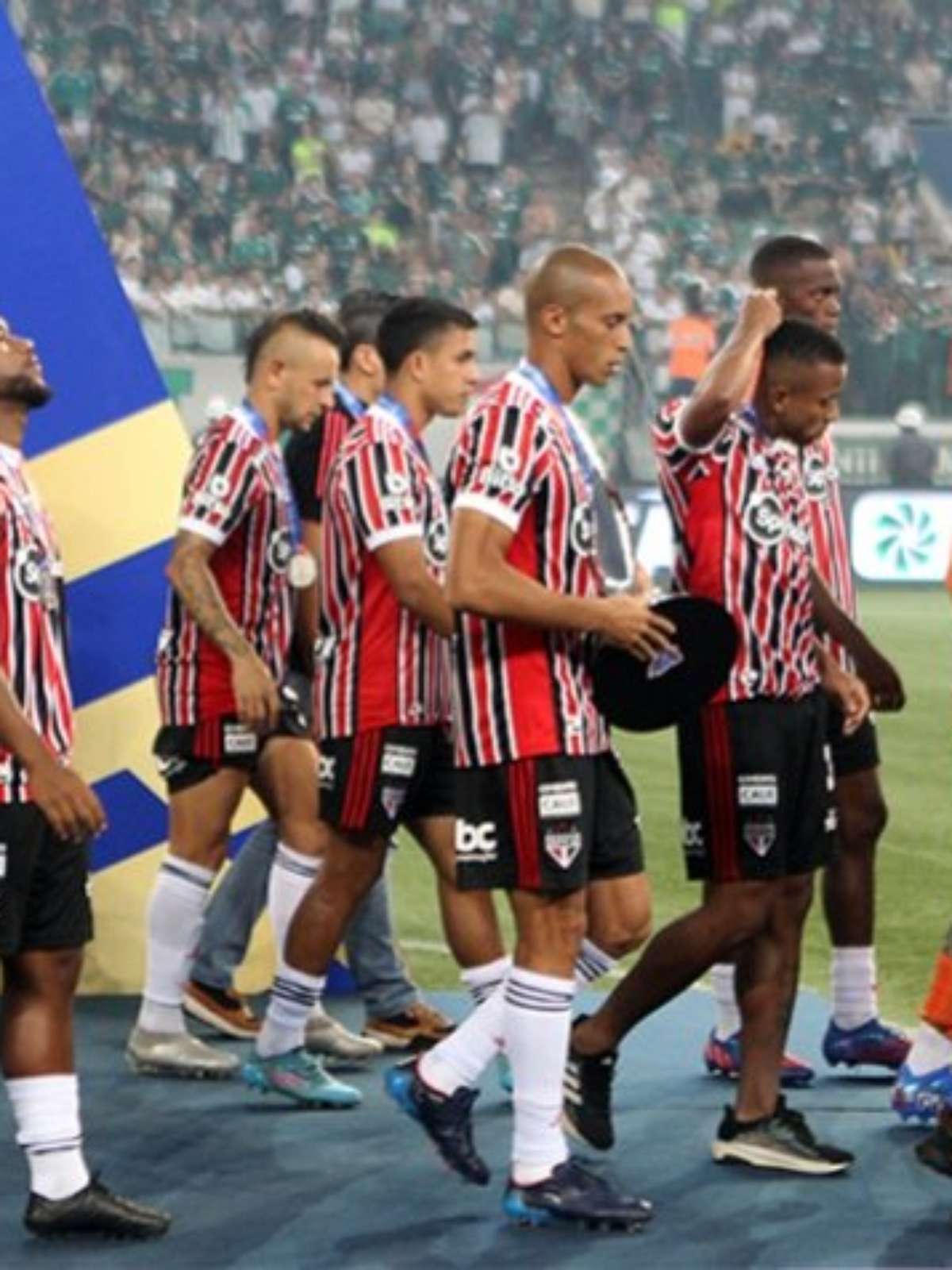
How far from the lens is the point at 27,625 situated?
4805 mm

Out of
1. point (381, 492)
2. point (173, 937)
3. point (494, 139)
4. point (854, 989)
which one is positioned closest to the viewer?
point (381, 492)

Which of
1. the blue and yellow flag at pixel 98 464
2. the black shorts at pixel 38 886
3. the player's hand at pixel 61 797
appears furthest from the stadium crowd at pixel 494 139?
the player's hand at pixel 61 797

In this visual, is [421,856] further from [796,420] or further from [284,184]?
[284,184]

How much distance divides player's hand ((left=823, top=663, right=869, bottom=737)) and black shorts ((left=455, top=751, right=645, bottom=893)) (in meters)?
0.76

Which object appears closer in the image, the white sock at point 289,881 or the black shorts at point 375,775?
the black shorts at point 375,775

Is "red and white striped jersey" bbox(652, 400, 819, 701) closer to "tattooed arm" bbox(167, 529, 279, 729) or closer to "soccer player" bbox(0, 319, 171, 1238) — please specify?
"tattooed arm" bbox(167, 529, 279, 729)

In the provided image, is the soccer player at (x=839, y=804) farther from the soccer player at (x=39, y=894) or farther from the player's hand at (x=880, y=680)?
the soccer player at (x=39, y=894)

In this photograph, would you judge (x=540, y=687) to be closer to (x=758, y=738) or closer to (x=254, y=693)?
(x=758, y=738)

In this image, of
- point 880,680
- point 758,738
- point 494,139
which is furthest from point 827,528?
point 494,139

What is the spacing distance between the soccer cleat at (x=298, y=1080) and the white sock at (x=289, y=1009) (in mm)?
18

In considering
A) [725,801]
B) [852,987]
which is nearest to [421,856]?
[852,987]

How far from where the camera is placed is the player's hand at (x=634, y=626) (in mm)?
4887

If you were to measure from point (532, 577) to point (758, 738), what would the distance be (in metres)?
0.70

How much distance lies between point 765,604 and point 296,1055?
1.46 m
